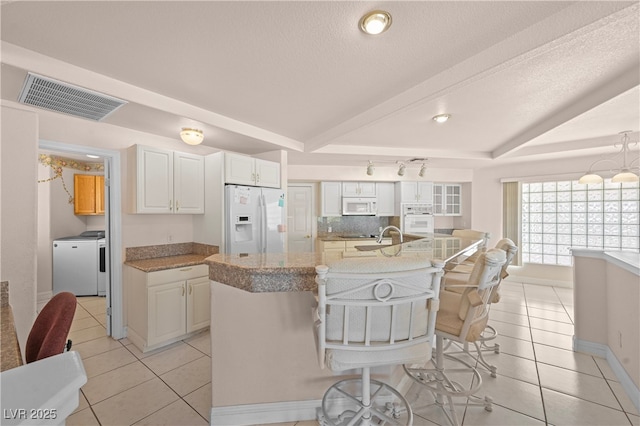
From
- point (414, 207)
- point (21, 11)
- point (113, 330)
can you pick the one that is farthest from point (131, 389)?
point (414, 207)

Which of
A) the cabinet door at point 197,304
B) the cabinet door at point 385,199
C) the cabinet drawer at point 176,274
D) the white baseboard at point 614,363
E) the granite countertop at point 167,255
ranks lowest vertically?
the white baseboard at point 614,363

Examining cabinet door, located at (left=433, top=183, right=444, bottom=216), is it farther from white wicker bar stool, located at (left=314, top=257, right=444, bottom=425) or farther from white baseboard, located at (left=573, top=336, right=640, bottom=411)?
white wicker bar stool, located at (left=314, top=257, right=444, bottom=425)

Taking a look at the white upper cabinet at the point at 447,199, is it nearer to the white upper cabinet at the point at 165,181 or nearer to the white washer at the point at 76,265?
the white upper cabinet at the point at 165,181

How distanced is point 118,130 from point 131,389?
262 centimetres

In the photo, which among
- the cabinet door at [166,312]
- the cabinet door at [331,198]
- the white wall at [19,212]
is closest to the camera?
the white wall at [19,212]

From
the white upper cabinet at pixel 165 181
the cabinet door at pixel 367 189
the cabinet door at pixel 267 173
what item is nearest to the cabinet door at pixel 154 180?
the white upper cabinet at pixel 165 181

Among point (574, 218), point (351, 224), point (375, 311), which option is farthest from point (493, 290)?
point (574, 218)

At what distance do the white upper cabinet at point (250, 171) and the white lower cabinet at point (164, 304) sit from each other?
45.7 inches

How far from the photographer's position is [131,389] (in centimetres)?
211

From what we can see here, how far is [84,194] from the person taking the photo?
4824 mm

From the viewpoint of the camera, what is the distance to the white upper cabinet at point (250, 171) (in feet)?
10.6

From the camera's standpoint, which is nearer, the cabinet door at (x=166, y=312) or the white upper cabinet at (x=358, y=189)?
the cabinet door at (x=166, y=312)

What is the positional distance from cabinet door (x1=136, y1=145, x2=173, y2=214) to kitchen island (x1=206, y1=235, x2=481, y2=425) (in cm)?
177

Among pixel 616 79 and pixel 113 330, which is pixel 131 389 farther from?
pixel 616 79
